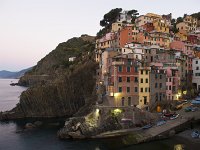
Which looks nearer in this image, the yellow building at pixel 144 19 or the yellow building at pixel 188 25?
the yellow building at pixel 144 19

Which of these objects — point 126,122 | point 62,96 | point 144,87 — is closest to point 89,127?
point 126,122

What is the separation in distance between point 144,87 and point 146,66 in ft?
19.7

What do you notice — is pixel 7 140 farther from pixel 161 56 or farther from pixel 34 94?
pixel 161 56

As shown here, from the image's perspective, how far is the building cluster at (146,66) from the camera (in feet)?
247

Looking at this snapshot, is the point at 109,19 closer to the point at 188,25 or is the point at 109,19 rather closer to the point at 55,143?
the point at 188,25

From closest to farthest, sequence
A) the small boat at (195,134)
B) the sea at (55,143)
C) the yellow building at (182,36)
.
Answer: the sea at (55,143), the small boat at (195,134), the yellow building at (182,36)

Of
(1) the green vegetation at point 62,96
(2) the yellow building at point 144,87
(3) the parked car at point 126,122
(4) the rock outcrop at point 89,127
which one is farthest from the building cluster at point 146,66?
(1) the green vegetation at point 62,96

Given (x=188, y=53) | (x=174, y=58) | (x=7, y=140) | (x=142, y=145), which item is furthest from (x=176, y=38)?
(x=7, y=140)

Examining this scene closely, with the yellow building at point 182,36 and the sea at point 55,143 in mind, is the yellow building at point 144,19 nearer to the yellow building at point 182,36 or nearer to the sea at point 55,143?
the yellow building at point 182,36

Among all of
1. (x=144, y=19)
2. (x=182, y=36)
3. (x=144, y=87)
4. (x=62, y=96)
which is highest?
(x=144, y=19)

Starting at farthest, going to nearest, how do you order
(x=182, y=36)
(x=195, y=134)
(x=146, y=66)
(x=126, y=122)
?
1. (x=182, y=36)
2. (x=146, y=66)
3. (x=126, y=122)
4. (x=195, y=134)

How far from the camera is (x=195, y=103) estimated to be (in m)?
76.6

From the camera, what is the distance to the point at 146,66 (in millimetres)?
78125

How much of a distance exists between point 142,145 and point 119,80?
67.1ft
